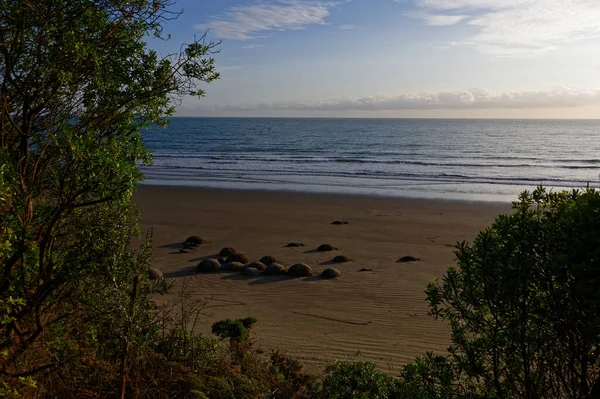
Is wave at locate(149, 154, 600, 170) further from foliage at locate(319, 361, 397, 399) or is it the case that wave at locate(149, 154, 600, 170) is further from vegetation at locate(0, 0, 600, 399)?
vegetation at locate(0, 0, 600, 399)

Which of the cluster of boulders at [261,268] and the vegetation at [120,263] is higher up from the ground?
the vegetation at [120,263]

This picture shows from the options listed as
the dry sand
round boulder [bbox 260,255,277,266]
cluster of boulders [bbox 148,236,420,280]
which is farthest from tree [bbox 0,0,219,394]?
round boulder [bbox 260,255,277,266]

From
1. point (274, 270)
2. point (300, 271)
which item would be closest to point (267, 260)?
point (274, 270)

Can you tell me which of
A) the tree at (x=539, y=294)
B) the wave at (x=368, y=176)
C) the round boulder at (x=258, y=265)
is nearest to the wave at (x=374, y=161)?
the wave at (x=368, y=176)

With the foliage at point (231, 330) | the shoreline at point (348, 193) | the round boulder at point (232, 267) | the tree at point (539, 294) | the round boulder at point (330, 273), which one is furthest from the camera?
the shoreline at point (348, 193)

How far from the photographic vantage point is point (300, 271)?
1405 centimetres

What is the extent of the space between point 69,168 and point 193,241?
13439mm

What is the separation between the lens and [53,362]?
16.6ft

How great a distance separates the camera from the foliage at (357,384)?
237 inches

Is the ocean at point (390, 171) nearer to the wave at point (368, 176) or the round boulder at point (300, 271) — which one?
→ the wave at point (368, 176)

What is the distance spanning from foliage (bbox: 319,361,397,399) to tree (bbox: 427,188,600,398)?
5.63 ft

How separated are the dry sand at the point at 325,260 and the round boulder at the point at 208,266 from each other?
10.3 inches

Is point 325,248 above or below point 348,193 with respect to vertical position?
below

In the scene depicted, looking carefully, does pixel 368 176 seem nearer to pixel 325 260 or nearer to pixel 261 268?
pixel 325 260
